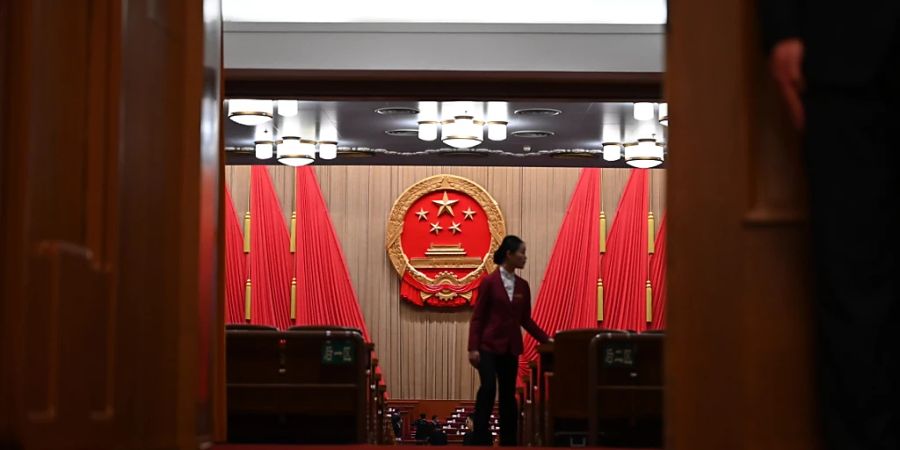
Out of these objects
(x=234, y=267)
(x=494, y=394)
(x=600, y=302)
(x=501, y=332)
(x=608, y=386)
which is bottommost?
(x=494, y=394)

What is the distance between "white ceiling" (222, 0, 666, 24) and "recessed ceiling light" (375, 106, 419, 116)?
2107 mm

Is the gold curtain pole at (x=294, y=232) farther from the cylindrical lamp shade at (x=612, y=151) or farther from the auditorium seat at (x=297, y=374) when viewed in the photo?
→ the auditorium seat at (x=297, y=374)

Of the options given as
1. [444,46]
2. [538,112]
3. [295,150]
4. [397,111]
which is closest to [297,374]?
[444,46]

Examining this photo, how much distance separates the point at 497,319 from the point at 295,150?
3.07 metres

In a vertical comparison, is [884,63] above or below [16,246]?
above

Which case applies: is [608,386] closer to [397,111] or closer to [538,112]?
[538,112]

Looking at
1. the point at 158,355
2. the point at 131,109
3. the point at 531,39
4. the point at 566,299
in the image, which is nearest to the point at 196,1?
the point at 131,109

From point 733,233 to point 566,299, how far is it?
34.2ft

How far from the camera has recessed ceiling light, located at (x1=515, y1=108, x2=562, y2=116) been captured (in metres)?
8.64

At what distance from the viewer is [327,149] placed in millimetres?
10078

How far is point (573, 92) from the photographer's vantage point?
652 cm

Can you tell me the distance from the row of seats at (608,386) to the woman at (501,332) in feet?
1.05

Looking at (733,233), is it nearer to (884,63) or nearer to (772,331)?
(772,331)

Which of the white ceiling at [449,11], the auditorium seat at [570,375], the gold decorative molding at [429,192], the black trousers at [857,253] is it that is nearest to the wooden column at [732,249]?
the black trousers at [857,253]
